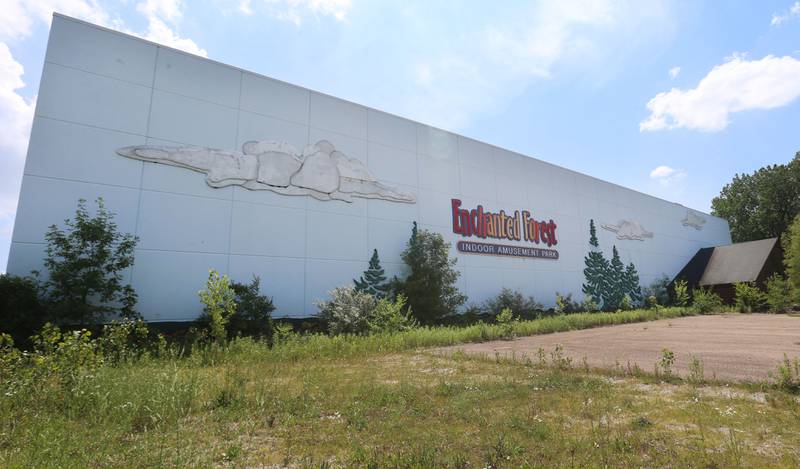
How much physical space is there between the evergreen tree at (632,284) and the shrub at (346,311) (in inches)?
856

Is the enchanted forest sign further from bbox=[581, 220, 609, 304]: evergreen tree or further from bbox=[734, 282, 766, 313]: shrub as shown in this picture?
bbox=[734, 282, 766, 313]: shrub

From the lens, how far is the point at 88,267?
34.7ft

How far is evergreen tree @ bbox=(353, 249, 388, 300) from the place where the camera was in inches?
653

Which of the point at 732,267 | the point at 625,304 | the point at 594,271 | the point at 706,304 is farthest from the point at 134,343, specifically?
the point at 732,267

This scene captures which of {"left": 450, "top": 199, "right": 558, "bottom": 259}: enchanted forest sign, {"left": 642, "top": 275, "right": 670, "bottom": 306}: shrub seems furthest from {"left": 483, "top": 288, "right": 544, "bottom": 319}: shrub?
{"left": 642, "top": 275, "right": 670, "bottom": 306}: shrub

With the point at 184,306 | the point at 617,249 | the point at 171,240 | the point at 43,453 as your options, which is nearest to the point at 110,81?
the point at 171,240

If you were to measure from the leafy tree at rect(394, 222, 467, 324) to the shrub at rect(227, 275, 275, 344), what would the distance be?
6018mm

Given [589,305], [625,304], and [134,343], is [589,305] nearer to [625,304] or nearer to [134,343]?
[625,304]

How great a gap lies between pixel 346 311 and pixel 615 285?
21.6 m

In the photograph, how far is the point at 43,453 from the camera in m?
3.42

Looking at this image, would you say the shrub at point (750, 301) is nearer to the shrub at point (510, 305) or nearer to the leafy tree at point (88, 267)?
the shrub at point (510, 305)

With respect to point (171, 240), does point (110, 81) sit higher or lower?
higher

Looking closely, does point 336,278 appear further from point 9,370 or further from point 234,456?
point 234,456

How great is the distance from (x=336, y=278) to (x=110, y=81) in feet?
33.0
